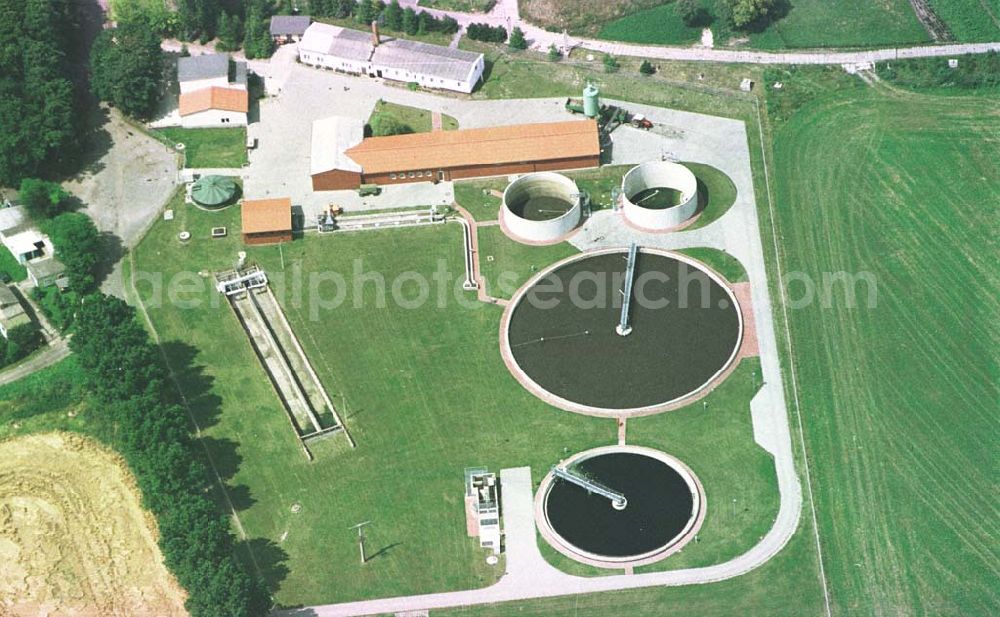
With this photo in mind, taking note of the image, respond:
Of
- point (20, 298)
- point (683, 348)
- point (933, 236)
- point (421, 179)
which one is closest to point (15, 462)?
point (20, 298)

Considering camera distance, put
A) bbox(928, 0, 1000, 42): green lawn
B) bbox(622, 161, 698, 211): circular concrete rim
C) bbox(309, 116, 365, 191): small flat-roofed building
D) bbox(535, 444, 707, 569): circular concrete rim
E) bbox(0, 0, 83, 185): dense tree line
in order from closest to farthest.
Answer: bbox(535, 444, 707, 569): circular concrete rim, bbox(622, 161, 698, 211): circular concrete rim, bbox(309, 116, 365, 191): small flat-roofed building, bbox(0, 0, 83, 185): dense tree line, bbox(928, 0, 1000, 42): green lawn

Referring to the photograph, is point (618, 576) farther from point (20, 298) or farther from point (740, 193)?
point (20, 298)

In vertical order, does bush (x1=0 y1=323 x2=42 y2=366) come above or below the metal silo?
below

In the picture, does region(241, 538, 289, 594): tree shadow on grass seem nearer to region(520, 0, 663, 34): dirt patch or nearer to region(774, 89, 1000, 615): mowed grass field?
region(774, 89, 1000, 615): mowed grass field

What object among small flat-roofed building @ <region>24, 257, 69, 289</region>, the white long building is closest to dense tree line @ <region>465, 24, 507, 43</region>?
the white long building

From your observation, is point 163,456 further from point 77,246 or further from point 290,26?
point 290,26

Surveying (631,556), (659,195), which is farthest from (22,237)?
(631,556)
